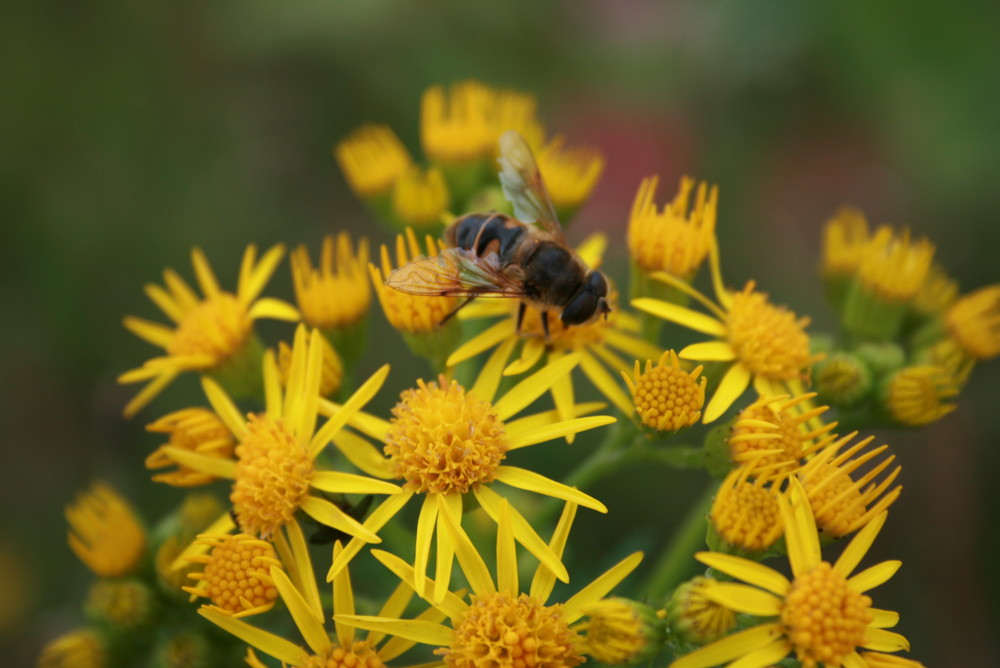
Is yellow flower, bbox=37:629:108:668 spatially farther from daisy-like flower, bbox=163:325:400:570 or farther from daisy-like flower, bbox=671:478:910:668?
daisy-like flower, bbox=671:478:910:668

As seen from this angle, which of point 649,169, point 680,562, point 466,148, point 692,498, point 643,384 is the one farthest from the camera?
point 649,169

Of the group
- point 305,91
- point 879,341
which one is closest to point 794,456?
point 879,341

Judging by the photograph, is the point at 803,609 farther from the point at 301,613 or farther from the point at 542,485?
the point at 301,613

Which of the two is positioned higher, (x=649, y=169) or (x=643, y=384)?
(x=649, y=169)

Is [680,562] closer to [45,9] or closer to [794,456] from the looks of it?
[794,456]

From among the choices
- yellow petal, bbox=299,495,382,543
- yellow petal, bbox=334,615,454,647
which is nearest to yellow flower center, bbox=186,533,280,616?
yellow petal, bbox=299,495,382,543

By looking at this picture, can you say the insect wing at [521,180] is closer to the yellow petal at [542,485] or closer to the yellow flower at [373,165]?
the yellow flower at [373,165]
